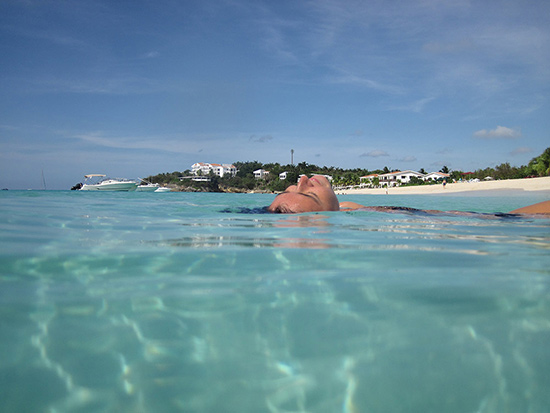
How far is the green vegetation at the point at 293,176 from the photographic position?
205 ft

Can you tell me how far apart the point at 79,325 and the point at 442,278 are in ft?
7.02

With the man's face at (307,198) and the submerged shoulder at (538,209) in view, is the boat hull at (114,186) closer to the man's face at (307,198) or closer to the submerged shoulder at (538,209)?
the man's face at (307,198)

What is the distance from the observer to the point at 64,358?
1471 millimetres

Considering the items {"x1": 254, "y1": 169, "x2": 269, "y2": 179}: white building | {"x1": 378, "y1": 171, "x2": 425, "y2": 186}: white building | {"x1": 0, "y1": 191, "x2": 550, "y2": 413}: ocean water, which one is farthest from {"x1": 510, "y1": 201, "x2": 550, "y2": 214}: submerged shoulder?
{"x1": 254, "y1": 169, "x2": 269, "y2": 179}: white building

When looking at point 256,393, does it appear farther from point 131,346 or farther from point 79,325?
point 79,325

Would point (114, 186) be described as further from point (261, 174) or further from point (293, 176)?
point (261, 174)

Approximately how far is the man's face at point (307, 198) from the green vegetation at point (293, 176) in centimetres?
6364

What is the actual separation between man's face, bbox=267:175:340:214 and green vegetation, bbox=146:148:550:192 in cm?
6364

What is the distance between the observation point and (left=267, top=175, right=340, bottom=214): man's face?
729cm

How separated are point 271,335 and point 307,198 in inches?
230

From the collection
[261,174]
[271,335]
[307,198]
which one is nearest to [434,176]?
[261,174]

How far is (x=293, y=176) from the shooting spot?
104 m

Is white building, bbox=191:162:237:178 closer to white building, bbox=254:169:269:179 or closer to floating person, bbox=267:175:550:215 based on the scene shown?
white building, bbox=254:169:269:179

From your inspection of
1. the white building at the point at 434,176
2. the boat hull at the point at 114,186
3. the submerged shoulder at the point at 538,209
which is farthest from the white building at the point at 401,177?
the submerged shoulder at the point at 538,209
